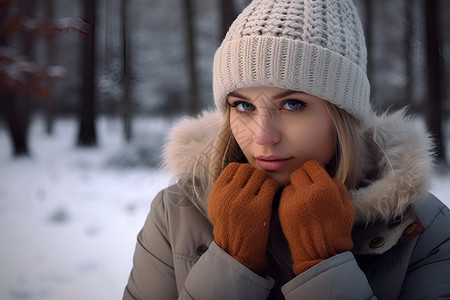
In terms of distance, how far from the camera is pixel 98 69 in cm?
559

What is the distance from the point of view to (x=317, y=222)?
0.91 m

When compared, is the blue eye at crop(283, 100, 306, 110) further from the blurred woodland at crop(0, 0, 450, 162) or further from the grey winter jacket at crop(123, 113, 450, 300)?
the blurred woodland at crop(0, 0, 450, 162)

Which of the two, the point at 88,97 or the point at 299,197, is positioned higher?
the point at 88,97

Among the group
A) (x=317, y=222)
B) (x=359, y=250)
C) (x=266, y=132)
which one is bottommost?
(x=359, y=250)

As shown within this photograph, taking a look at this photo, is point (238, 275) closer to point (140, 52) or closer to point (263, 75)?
point (263, 75)

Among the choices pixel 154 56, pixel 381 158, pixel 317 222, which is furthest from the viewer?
pixel 154 56

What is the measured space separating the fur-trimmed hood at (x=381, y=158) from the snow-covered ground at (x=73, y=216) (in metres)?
0.13

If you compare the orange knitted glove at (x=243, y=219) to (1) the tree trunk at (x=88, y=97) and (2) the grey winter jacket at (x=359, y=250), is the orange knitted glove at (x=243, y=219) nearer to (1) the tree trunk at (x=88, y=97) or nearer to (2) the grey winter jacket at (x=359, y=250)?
(2) the grey winter jacket at (x=359, y=250)

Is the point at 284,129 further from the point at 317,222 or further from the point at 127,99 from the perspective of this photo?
the point at 127,99

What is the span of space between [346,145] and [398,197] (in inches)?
9.7

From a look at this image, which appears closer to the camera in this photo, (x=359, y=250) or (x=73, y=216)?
(x=359, y=250)

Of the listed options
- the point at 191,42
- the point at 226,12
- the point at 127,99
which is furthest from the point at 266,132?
the point at 127,99

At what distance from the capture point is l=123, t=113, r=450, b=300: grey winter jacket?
88cm

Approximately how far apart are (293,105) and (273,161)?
0.68 ft
